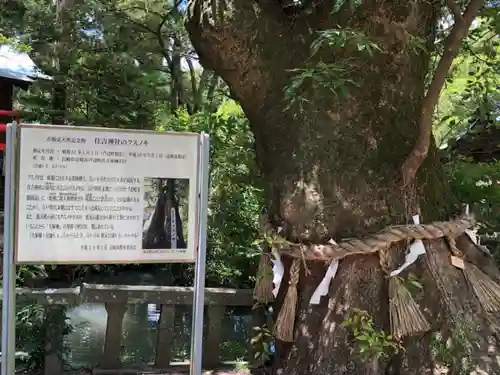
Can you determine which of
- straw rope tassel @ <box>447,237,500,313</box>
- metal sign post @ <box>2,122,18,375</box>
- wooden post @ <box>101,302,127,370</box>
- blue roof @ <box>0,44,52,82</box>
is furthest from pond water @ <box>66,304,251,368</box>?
blue roof @ <box>0,44,52,82</box>

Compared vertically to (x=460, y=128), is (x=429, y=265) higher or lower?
lower

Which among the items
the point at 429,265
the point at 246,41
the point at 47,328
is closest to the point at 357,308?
the point at 429,265

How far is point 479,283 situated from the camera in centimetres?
350

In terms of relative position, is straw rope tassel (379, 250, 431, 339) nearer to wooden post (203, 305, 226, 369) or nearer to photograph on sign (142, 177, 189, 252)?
photograph on sign (142, 177, 189, 252)

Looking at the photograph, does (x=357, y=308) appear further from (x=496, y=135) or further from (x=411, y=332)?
(x=496, y=135)

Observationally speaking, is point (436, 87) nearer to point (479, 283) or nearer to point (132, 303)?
point (479, 283)

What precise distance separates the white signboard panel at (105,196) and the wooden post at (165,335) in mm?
1388

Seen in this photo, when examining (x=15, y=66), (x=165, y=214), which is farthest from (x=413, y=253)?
(x=15, y=66)

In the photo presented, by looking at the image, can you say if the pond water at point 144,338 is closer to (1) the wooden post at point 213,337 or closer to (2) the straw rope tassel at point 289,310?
(1) the wooden post at point 213,337

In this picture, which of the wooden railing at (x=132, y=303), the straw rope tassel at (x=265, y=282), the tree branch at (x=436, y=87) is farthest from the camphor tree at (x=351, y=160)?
the wooden railing at (x=132, y=303)

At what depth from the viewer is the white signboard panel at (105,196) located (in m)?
2.67

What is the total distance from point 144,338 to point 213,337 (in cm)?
175

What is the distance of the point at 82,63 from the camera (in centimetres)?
667

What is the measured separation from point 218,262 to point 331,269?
7.28 feet
